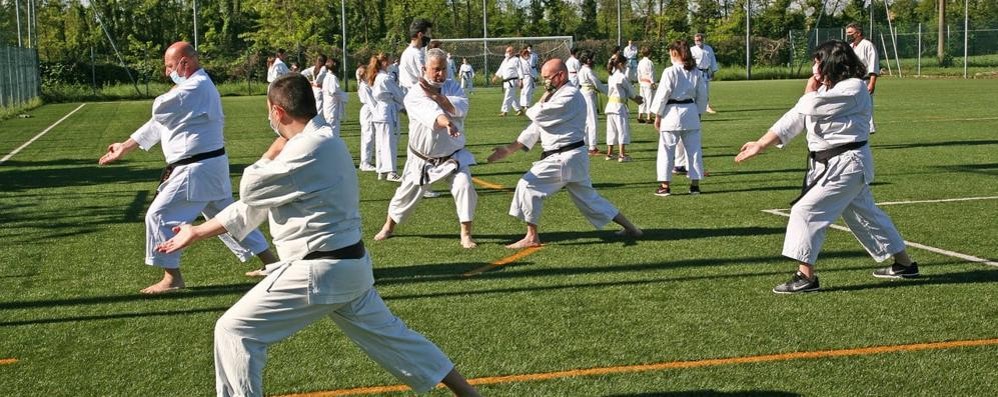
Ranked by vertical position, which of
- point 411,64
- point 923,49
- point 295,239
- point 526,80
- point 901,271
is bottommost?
point 901,271

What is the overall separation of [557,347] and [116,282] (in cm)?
438

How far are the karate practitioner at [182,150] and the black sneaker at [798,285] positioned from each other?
4099mm

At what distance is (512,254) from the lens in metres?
10.5

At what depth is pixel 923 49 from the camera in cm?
6512

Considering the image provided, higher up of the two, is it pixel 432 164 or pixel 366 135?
pixel 432 164

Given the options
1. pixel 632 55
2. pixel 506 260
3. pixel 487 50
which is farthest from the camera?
pixel 487 50

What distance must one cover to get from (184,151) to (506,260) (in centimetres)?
297

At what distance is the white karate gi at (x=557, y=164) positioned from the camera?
35.5ft

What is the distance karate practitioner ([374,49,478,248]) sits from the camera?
10781 millimetres

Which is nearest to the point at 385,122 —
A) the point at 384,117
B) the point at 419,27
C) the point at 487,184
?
the point at 384,117

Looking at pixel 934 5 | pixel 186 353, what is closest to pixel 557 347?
pixel 186 353

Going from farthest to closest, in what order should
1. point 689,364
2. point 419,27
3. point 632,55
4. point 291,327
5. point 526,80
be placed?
point 632,55 → point 526,80 → point 419,27 → point 689,364 → point 291,327

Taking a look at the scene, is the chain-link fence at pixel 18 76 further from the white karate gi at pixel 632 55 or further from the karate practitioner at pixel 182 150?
the karate practitioner at pixel 182 150

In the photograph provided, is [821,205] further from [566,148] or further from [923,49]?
[923,49]
